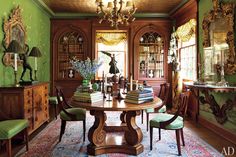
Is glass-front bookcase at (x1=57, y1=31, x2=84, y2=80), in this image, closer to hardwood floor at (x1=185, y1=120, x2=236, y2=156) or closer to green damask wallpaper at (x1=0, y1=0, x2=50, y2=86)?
green damask wallpaper at (x1=0, y1=0, x2=50, y2=86)

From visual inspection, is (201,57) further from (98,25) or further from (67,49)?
(67,49)

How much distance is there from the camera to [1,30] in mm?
3795

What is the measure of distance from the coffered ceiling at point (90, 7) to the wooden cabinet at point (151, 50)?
1.06ft

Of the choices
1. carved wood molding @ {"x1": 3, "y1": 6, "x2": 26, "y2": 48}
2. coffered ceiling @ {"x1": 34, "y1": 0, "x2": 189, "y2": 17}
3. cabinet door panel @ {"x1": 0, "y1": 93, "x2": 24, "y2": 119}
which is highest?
coffered ceiling @ {"x1": 34, "y1": 0, "x2": 189, "y2": 17}

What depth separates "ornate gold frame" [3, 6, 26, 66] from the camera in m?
3.92

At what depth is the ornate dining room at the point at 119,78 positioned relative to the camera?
3.17 metres

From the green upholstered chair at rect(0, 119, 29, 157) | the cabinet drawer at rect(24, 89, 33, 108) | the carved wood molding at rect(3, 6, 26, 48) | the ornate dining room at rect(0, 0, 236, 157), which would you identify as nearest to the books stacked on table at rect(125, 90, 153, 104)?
the ornate dining room at rect(0, 0, 236, 157)

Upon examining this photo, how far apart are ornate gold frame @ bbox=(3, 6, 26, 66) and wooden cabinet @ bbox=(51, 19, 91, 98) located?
7.54 feet

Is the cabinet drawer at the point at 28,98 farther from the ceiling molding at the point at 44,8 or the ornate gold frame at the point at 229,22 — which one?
the ornate gold frame at the point at 229,22

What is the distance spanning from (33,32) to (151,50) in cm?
359

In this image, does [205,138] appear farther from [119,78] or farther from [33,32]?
[33,32]

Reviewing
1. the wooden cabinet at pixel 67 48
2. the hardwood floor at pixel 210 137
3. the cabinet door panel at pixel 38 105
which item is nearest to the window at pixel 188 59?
the hardwood floor at pixel 210 137

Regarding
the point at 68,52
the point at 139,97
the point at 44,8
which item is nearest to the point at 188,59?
the point at 139,97

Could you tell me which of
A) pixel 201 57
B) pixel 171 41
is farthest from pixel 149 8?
pixel 201 57
